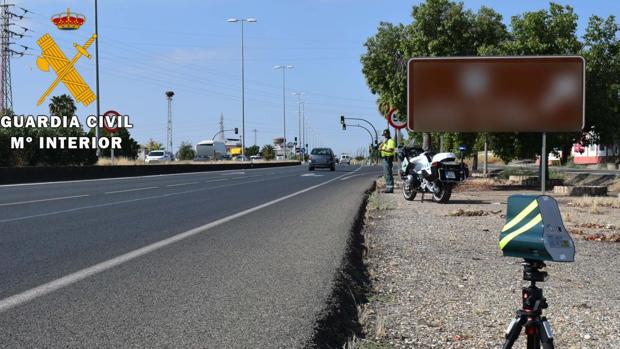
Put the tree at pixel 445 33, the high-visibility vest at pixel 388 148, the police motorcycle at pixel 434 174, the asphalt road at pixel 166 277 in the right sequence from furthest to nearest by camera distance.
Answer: the tree at pixel 445 33, the high-visibility vest at pixel 388 148, the police motorcycle at pixel 434 174, the asphalt road at pixel 166 277

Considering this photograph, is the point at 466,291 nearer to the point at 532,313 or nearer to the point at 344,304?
the point at 344,304

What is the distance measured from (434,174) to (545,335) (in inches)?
516

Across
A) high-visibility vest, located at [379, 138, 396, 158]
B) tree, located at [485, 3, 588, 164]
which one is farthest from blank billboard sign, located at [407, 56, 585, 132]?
tree, located at [485, 3, 588, 164]

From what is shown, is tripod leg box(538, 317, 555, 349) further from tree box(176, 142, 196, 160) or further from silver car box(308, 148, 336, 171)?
tree box(176, 142, 196, 160)

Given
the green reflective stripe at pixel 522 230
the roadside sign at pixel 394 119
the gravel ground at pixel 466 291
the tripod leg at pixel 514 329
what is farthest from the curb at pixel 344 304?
the roadside sign at pixel 394 119

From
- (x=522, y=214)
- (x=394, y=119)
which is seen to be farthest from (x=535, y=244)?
(x=394, y=119)

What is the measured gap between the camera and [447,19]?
24.6 metres

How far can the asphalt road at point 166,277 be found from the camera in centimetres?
423

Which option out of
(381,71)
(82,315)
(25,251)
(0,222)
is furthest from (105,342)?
(381,71)

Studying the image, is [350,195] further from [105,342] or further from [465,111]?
[105,342]

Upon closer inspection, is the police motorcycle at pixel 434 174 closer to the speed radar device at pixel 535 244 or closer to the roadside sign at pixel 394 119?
the roadside sign at pixel 394 119

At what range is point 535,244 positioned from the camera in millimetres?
2266

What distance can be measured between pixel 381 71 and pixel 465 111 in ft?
65.3

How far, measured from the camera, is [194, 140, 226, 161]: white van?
297 ft
